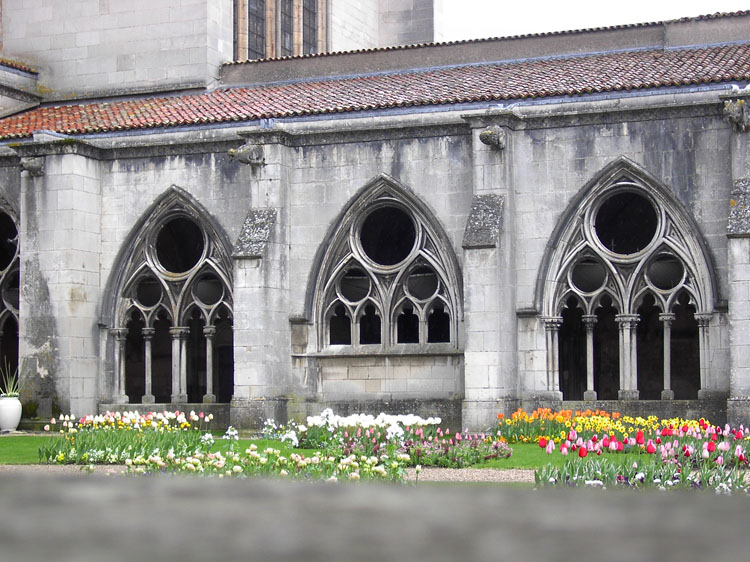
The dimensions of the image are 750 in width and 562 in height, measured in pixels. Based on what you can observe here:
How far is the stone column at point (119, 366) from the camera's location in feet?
75.9

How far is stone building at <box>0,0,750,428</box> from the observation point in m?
19.7

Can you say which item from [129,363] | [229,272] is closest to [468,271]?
[229,272]

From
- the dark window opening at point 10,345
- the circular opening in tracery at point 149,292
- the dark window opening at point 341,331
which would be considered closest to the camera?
the circular opening in tracery at point 149,292

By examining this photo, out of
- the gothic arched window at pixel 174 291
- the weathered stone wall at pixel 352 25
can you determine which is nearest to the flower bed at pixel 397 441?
the gothic arched window at pixel 174 291

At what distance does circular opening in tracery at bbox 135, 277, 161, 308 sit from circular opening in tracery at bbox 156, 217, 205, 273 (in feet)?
2.41

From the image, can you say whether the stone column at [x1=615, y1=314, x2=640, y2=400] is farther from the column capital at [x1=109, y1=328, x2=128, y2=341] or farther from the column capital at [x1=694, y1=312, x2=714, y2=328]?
the column capital at [x1=109, y1=328, x2=128, y2=341]

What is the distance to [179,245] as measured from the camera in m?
25.9

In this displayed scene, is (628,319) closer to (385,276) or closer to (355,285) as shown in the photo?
(385,276)

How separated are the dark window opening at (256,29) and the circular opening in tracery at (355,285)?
8.27m

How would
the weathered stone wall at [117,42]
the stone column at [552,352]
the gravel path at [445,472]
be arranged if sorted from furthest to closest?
the weathered stone wall at [117,42] → the stone column at [552,352] → the gravel path at [445,472]

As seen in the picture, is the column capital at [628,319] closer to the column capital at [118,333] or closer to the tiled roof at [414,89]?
the tiled roof at [414,89]

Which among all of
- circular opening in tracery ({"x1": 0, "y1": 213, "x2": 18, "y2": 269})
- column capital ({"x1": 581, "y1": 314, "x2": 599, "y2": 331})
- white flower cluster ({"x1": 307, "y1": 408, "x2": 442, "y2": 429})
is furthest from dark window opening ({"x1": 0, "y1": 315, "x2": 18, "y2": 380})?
column capital ({"x1": 581, "y1": 314, "x2": 599, "y2": 331})

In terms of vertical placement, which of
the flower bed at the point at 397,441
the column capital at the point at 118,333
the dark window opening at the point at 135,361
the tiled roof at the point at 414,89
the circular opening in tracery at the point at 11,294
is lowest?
the flower bed at the point at 397,441

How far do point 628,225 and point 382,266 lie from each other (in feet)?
19.3
